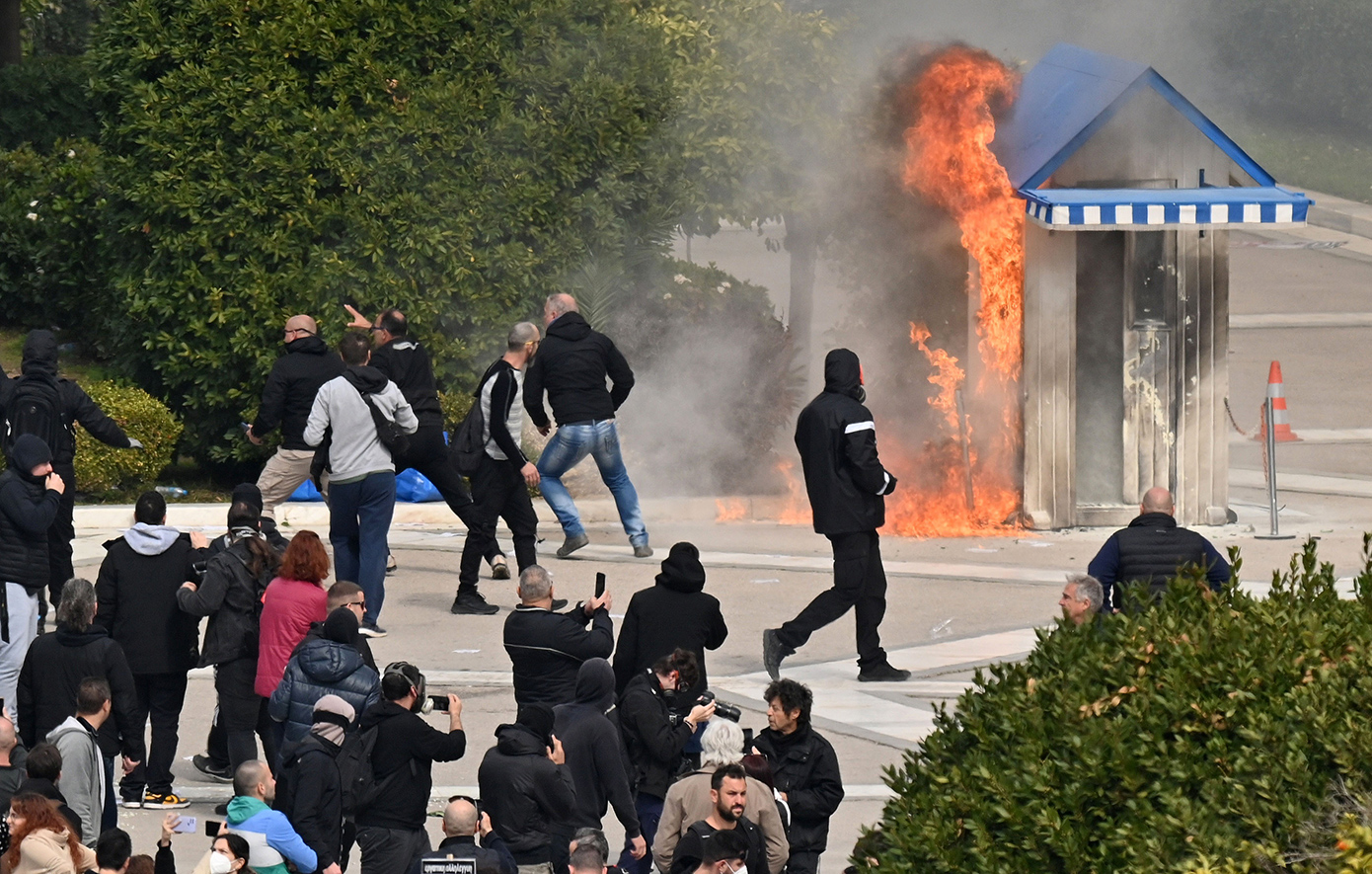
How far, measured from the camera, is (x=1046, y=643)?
5598 millimetres

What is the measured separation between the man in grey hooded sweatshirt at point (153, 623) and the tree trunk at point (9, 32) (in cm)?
1406

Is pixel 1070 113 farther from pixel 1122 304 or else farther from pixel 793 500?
pixel 793 500

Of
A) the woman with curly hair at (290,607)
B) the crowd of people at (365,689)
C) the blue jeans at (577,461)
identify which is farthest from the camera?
the blue jeans at (577,461)

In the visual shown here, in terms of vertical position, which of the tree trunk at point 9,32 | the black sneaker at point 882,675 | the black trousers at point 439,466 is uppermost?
the tree trunk at point 9,32

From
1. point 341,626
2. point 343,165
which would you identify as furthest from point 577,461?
point 341,626

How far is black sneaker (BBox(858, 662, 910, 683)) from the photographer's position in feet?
34.5

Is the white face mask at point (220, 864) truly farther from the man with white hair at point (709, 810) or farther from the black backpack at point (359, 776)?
the man with white hair at point (709, 810)

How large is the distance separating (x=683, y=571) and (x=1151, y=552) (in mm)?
2101

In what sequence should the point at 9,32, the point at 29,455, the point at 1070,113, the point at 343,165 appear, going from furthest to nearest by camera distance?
1. the point at 9,32
2. the point at 343,165
3. the point at 1070,113
4. the point at 29,455

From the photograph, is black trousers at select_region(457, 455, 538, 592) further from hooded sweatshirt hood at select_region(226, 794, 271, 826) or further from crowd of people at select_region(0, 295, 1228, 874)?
hooded sweatshirt hood at select_region(226, 794, 271, 826)

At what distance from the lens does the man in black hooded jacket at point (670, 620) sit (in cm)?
838

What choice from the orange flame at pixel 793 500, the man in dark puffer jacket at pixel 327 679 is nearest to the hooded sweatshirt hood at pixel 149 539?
the man in dark puffer jacket at pixel 327 679

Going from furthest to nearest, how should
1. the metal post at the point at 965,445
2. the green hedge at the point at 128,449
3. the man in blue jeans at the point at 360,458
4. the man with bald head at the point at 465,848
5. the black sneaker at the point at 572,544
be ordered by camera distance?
1. the green hedge at the point at 128,449
2. the metal post at the point at 965,445
3. the black sneaker at the point at 572,544
4. the man in blue jeans at the point at 360,458
5. the man with bald head at the point at 465,848

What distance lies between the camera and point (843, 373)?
10562 millimetres
